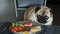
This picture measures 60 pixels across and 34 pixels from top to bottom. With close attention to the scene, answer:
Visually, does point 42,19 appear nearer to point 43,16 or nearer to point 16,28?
point 43,16

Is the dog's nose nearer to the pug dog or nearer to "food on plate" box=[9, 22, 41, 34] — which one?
the pug dog

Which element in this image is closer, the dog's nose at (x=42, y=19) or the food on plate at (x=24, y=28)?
the food on plate at (x=24, y=28)

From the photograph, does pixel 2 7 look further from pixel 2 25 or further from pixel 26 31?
pixel 26 31

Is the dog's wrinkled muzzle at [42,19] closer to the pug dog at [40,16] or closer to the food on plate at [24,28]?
the pug dog at [40,16]

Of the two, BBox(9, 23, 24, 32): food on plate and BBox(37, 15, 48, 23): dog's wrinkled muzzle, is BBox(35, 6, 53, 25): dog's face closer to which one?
BBox(37, 15, 48, 23): dog's wrinkled muzzle

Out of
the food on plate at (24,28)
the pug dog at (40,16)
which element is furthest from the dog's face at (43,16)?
the food on plate at (24,28)

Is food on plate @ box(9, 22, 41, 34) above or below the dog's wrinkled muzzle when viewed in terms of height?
below

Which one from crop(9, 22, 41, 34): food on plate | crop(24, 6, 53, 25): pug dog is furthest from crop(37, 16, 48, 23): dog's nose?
crop(9, 22, 41, 34): food on plate

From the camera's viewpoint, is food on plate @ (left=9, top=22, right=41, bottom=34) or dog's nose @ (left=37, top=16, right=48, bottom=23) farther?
dog's nose @ (left=37, top=16, right=48, bottom=23)

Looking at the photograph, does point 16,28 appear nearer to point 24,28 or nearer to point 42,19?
point 24,28

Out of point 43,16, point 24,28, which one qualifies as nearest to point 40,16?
point 43,16

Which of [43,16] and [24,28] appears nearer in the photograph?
Result: [24,28]

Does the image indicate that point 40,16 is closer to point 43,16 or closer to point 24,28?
point 43,16

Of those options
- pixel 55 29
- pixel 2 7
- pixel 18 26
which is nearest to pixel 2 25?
pixel 18 26
